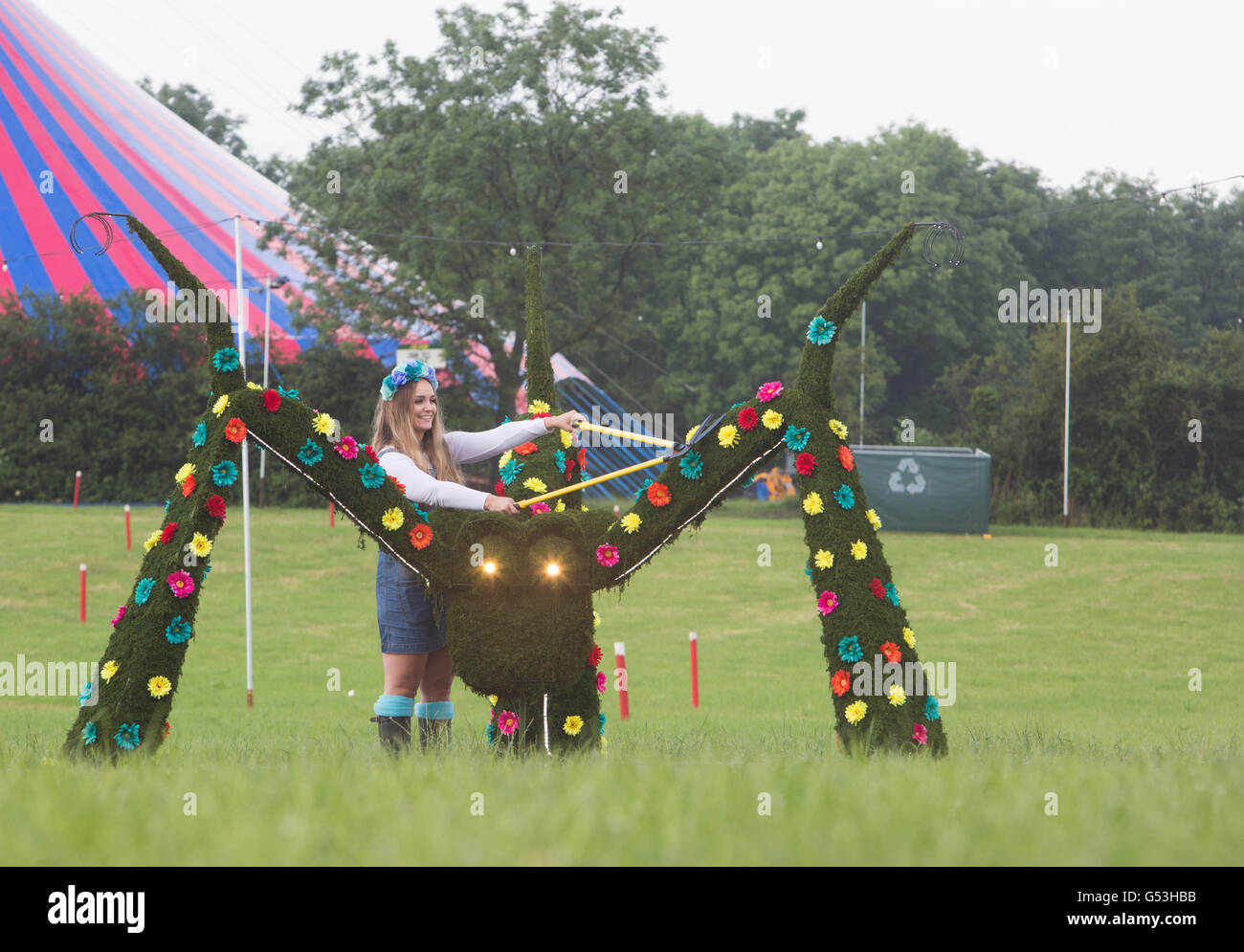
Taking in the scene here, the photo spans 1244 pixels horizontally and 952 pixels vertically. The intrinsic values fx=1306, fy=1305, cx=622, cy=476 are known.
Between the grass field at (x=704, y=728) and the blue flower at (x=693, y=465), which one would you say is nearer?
the grass field at (x=704, y=728)

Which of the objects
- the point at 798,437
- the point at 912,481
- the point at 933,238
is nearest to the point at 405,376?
the point at 798,437

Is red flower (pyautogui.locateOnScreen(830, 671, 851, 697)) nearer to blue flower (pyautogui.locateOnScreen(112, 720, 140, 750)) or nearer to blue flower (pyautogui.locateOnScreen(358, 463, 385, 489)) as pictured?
blue flower (pyautogui.locateOnScreen(358, 463, 385, 489))

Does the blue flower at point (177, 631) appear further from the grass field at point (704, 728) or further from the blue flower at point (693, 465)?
the blue flower at point (693, 465)

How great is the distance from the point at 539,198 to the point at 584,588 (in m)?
26.1

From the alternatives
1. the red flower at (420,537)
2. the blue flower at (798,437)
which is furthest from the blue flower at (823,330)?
the red flower at (420,537)

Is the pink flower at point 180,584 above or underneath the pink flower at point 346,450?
underneath

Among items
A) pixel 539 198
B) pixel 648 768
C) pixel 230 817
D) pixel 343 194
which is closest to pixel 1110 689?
pixel 648 768

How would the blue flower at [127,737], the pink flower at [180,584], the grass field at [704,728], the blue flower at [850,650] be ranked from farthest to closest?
the pink flower at [180,584], the blue flower at [850,650], the blue flower at [127,737], the grass field at [704,728]

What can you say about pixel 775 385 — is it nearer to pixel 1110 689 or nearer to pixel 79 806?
pixel 79 806

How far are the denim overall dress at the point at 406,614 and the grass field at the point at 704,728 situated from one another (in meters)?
0.67

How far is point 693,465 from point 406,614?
153 cm

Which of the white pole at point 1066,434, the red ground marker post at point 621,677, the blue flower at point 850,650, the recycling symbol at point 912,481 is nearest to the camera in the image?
the blue flower at point 850,650

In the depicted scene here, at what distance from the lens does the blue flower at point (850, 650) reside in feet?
19.1

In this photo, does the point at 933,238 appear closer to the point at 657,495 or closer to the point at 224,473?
the point at 657,495
